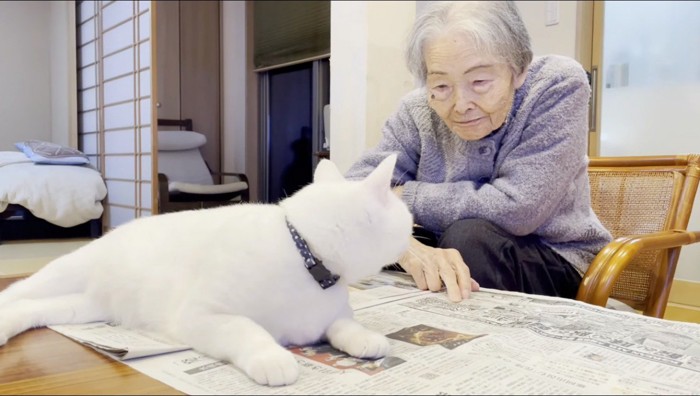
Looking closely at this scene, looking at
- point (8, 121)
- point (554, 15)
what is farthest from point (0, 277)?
point (554, 15)

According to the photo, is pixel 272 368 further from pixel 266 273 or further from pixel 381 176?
pixel 381 176

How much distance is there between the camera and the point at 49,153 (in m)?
1.16

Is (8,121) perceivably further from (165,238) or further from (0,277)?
(165,238)

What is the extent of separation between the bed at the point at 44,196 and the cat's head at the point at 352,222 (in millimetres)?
708

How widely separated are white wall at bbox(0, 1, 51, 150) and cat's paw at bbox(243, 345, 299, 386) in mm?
845

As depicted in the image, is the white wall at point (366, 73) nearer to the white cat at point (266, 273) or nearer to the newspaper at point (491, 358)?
the newspaper at point (491, 358)

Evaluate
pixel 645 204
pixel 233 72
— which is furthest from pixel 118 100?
pixel 233 72

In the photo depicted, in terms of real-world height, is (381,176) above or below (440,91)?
below

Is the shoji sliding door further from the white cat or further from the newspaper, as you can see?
the newspaper

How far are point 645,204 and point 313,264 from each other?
1066 mm

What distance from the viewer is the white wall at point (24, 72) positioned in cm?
111

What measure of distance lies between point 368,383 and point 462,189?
64 cm

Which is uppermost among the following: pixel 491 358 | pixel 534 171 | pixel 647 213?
pixel 534 171

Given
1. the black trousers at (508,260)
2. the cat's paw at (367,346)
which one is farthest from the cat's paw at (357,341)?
the black trousers at (508,260)
